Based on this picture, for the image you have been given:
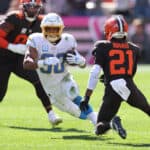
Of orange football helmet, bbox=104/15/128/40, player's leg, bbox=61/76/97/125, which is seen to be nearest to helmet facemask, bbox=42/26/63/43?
player's leg, bbox=61/76/97/125

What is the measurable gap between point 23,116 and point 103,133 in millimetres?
2395

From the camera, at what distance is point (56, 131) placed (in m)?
9.04

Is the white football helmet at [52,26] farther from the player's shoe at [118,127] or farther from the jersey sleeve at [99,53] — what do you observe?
the player's shoe at [118,127]

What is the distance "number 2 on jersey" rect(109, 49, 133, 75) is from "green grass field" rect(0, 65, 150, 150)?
68 centimetres

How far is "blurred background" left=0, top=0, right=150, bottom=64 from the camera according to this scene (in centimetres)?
1989

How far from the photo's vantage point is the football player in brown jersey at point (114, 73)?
8.15 m

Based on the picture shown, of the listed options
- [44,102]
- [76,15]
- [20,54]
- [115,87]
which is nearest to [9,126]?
[44,102]

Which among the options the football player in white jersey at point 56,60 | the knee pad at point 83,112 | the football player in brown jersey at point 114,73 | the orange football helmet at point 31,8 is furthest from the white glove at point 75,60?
the orange football helmet at point 31,8

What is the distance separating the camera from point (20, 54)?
33.3ft

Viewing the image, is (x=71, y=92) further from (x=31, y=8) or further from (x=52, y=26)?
(x=31, y=8)

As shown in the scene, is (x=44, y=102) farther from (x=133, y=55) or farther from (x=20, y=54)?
(x=133, y=55)

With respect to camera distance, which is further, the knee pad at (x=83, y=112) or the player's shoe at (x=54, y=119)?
the player's shoe at (x=54, y=119)

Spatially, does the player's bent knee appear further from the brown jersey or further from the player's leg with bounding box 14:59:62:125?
the player's leg with bounding box 14:59:62:125

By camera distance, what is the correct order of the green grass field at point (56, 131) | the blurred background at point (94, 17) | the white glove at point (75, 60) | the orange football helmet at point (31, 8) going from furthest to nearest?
the blurred background at point (94, 17) < the orange football helmet at point (31, 8) < the white glove at point (75, 60) < the green grass field at point (56, 131)
